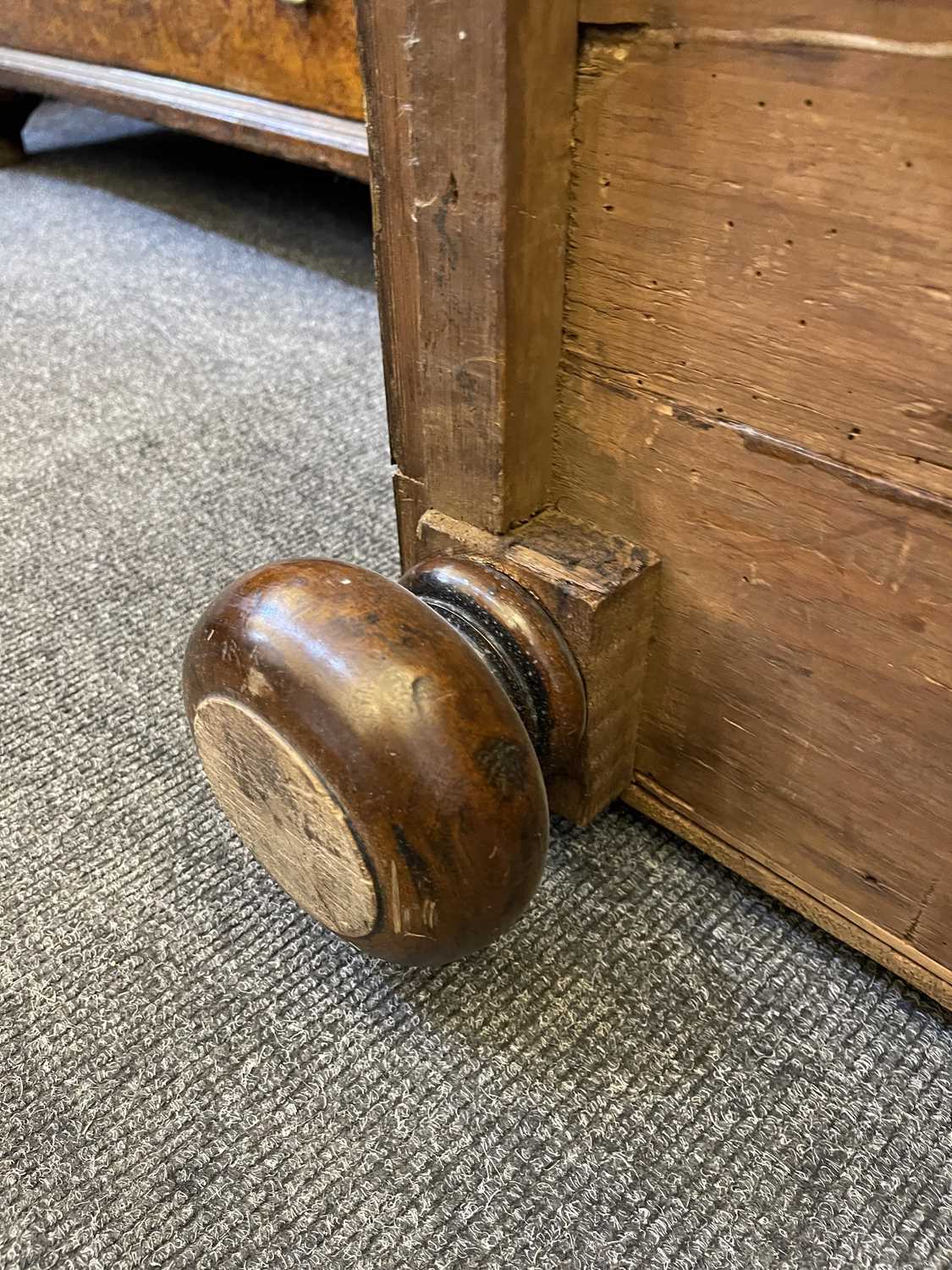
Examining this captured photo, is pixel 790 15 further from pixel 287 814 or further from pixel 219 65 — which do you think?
pixel 219 65

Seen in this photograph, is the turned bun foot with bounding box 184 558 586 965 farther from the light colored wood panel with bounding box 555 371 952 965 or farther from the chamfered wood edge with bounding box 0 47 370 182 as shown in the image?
the chamfered wood edge with bounding box 0 47 370 182

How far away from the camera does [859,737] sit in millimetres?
564

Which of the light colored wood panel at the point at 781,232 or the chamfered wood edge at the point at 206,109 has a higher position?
the light colored wood panel at the point at 781,232

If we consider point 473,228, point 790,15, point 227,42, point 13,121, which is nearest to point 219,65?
point 227,42

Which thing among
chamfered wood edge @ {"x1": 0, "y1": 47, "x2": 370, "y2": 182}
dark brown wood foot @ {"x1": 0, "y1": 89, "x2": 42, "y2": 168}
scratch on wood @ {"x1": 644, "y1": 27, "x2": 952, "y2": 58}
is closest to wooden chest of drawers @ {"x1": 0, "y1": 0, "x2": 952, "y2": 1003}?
scratch on wood @ {"x1": 644, "y1": 27, "x2": 952, "y2": 58}

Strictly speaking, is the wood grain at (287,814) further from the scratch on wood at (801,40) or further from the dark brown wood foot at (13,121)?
the dark brown wood foot at (13,121)

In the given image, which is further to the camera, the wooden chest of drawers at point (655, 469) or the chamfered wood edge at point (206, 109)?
the chamfered wood edge at point (206, 109)

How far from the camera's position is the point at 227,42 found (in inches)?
53.9

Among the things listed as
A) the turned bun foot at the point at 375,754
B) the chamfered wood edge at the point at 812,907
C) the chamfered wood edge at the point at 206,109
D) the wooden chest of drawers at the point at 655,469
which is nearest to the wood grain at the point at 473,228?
the wooden chest of drawers at the point at 655,469

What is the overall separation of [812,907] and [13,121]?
2.19 metres

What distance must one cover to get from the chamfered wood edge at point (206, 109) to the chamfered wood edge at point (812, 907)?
2.87ft

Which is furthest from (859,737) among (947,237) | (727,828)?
(947,237)

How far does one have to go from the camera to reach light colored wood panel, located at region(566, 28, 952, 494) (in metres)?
0.42

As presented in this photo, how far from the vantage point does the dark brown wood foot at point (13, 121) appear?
198cm
